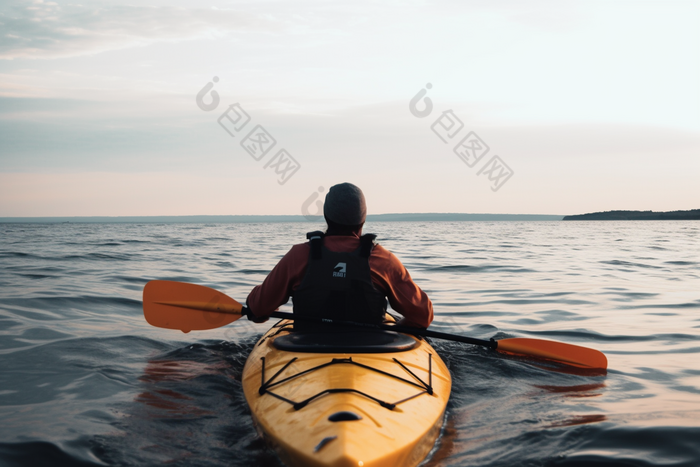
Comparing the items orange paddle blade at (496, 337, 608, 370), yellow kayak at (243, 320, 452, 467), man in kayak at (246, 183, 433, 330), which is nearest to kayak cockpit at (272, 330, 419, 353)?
yellow kayak at (243, 320, 452, 467)

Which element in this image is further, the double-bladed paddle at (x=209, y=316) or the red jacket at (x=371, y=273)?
the double-bladed paddle at (x=209, y=316)

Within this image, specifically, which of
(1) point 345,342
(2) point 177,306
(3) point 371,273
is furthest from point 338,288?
(2) point 177,306

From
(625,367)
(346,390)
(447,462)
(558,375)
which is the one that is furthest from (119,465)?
(625,367)

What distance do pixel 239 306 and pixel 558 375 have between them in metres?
2.98

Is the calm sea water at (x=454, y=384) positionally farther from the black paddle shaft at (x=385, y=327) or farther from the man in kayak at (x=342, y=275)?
the man in kayak at (x=342, y=275)

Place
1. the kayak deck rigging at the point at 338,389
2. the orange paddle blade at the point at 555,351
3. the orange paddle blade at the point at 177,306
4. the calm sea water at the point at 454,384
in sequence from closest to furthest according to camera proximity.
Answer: the kayak deck rigging at the point at 338,389 < the calm sea water at the point at 454,384 < the orange paddle blade at the point at 555,351 < the orange paddle blade at the point at 177,306

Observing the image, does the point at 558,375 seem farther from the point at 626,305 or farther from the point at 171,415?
the point at 626,305

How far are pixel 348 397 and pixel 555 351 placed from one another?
2.80m

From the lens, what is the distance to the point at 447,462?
2814 millimetres

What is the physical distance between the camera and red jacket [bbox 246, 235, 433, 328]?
3.48m

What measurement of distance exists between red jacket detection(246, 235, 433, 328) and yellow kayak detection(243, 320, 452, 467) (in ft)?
0.83

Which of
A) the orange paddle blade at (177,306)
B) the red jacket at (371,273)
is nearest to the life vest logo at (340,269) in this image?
the red jacket at (371,273)

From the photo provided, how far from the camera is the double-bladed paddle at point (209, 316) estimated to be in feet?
15.6

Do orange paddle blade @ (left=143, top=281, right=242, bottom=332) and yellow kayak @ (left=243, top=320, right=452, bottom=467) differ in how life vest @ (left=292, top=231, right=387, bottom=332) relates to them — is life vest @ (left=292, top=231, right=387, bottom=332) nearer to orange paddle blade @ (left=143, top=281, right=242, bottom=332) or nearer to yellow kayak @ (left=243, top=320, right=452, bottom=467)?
yellow kayak @ (left=243, top=320, right=452, bottom=467)
